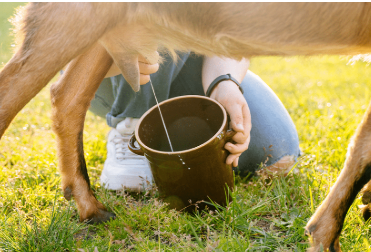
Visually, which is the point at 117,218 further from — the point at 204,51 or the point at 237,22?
the point at 237,22

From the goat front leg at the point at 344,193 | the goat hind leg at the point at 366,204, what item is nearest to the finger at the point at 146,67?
the goat front leg at the point at 344,193

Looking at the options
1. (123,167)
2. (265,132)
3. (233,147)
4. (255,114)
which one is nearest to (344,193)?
(233,147)

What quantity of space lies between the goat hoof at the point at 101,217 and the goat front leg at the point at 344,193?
0.93 meters

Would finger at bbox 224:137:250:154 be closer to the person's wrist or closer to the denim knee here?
the person's wrist

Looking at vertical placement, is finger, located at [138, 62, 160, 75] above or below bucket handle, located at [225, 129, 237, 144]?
above

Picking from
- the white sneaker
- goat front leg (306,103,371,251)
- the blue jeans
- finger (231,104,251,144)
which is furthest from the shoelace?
goat front leg (306,103,371,251)

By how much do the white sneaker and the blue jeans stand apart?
0.09m

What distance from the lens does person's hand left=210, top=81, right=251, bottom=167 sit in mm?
1625

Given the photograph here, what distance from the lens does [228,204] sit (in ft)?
5.49

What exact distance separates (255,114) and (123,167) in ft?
3.15

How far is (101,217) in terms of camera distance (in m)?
1.72

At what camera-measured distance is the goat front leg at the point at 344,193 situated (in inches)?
54.1

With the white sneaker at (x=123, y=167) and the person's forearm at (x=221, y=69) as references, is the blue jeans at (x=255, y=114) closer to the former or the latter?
the white sneaker at (x=123, y=167)

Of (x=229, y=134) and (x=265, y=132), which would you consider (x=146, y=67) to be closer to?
(x=229, y=134)
